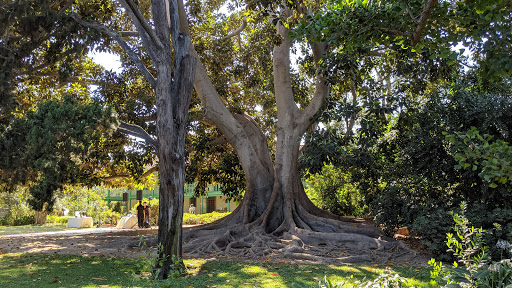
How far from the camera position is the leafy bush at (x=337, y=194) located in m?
16.5

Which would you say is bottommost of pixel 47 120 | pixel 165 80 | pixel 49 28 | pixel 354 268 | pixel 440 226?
pixel 354 268

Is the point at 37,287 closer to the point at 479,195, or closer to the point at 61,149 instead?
the point at 61,149

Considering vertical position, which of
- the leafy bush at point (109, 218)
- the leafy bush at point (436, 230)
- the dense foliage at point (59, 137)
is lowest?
the leafy bush at point (436, 230)

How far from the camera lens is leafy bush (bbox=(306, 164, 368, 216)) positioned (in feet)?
54.0

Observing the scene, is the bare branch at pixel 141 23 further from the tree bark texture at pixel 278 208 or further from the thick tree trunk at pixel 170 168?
the tree bark texture at pixel 278 208

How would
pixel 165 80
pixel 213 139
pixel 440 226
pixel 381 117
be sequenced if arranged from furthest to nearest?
pixel 213 139 → pixel 381 117 → pixel 440 226 → pixel 165 80

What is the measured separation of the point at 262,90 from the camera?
16.8 m

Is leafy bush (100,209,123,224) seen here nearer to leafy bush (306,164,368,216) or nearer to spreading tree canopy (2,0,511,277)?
spreading tree canopy (2,0,511,277)

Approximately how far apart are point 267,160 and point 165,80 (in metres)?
7.03

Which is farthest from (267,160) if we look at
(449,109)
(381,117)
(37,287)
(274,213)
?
(37,287)

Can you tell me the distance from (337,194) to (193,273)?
1036 centimetres

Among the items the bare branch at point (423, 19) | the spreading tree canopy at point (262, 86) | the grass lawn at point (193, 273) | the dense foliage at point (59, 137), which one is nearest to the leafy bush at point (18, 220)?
the spreading tree canopy at point (262, 86)

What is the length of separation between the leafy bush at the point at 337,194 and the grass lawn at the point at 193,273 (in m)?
8.42

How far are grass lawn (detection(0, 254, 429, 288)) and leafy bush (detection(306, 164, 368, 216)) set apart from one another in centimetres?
842
